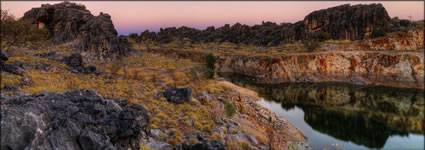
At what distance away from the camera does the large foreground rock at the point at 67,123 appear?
25.5 ft

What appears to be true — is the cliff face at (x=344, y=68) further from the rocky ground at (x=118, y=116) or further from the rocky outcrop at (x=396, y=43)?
the rocky ground at (x=118, y=116)

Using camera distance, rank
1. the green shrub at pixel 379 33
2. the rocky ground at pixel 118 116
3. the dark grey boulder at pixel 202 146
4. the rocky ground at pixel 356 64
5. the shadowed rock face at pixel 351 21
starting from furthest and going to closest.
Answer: the shadowed rock face at pixel 351 21 → the green shrub at pixel 379 33 → the rocky ground at pixel 356 64 → the dark grey boulder at pixel 202 146 → the rocky ground at pixel 118 116

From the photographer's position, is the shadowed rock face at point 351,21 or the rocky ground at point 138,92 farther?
the shadowed rock face at point 351,21

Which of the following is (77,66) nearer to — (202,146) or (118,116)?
(118,116)

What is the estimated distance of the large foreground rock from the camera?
25.5 feet

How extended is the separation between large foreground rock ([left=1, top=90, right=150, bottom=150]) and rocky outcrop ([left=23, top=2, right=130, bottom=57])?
40.9m

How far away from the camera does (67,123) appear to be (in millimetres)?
9070

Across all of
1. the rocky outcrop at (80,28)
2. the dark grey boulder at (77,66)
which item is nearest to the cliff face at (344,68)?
the rocky outcrop at (80,28)

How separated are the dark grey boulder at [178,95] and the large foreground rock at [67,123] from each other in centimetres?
1144

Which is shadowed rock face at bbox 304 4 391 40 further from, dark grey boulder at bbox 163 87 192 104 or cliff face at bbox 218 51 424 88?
dark grey boulder at bbox 163 87 192 104

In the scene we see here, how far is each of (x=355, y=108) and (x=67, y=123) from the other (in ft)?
149

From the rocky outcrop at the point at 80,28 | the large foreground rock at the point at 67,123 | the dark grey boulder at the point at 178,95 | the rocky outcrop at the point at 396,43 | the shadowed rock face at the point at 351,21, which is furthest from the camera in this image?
the shadowed rock face at the point at 351,21

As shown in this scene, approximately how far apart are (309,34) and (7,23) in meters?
109

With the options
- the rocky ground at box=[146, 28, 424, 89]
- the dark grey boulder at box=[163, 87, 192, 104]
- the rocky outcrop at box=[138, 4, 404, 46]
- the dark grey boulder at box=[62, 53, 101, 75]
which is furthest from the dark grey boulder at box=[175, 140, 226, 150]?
the rocky outcrop at box=[138, 4, 404, 46]
